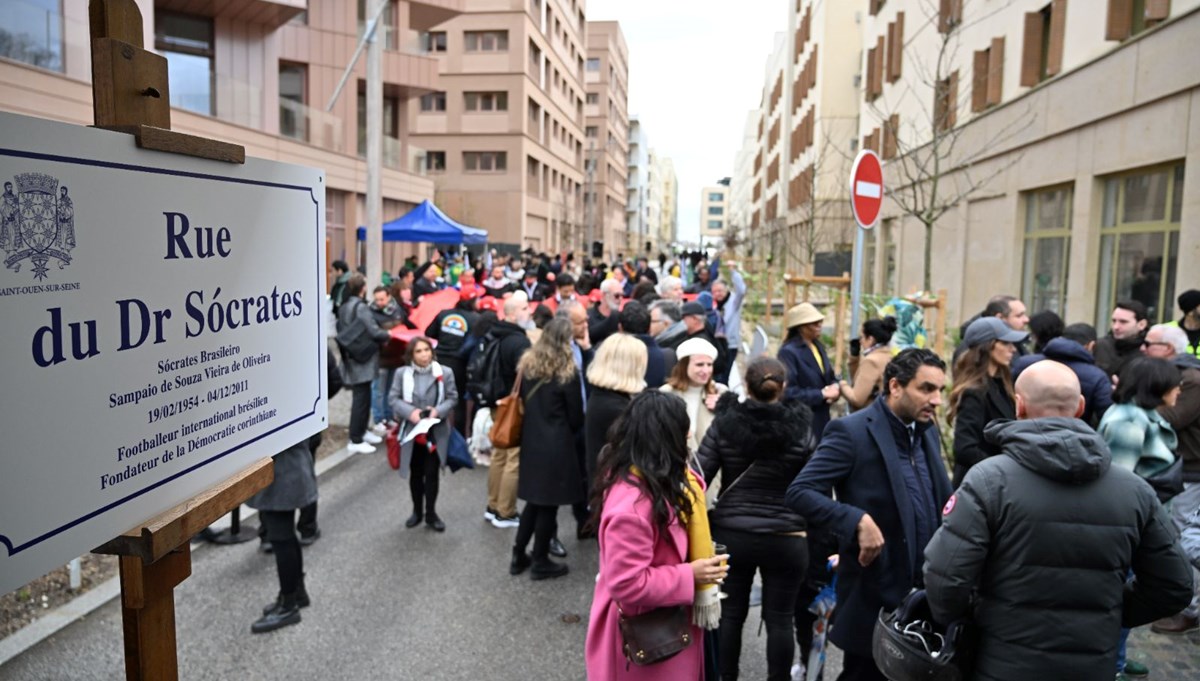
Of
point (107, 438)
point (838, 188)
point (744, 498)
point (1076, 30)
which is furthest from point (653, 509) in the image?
point (838, 188)

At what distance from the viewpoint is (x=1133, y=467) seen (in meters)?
4.66

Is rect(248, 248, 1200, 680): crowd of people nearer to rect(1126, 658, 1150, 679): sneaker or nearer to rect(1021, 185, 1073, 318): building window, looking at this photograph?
rect(1126, 658, 1150, 679): sneaker

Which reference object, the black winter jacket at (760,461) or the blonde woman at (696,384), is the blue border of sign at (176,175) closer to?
the black winter jacket at (760,461)

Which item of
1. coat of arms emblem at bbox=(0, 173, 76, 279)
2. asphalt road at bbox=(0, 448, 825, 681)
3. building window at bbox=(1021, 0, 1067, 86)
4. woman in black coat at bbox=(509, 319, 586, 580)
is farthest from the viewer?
building window at bbox=(1021, 0, 1067, 86)

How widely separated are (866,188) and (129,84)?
588 cm

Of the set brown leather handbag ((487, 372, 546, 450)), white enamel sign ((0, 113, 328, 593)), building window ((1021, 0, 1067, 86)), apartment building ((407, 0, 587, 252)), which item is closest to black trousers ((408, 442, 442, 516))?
brown leather handbag ((487, 372, 546, 450))

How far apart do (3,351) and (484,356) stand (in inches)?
243

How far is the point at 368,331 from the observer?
9.81 meters

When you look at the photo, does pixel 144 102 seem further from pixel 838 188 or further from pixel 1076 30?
pixel 838 188

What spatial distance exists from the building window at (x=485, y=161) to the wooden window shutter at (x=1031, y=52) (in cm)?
4031

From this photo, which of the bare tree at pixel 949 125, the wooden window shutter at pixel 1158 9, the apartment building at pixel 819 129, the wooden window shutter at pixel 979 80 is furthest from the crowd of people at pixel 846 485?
the apartment building at pixel 819 129

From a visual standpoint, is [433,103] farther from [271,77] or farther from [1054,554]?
[1054,554]

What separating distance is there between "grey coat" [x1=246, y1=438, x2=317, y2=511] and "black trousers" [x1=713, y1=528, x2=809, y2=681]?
107 inches

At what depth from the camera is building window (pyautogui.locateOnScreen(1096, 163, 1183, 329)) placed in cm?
1163
